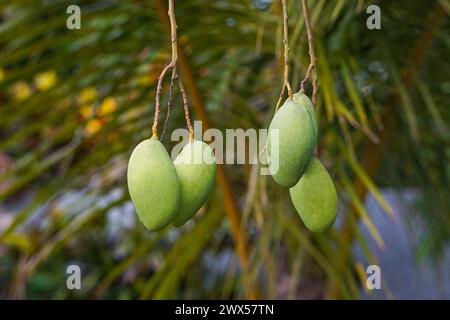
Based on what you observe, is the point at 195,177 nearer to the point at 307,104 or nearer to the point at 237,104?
the point at 307,104

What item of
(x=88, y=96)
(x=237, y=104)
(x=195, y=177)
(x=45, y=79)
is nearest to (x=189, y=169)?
(x=195, y=177)

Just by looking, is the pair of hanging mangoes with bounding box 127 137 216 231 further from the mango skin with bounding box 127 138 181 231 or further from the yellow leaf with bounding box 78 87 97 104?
the yellow leaf with bounding box 78 87 97 104

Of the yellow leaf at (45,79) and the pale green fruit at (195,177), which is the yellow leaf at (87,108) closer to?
the yellow leaf at (45,79)

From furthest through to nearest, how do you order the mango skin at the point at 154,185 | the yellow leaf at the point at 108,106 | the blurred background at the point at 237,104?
the yellow leaf at the point at 108,106 → the blurred background at the point at 237,104 → the mango skin at the point at 154,185

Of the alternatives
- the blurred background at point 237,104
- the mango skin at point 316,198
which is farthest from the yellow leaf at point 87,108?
the mango skin at point 316,198

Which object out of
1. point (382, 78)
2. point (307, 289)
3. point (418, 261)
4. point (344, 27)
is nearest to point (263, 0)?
point (344, 27)

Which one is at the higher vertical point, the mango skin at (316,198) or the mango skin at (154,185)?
the mango skin at (154,185)

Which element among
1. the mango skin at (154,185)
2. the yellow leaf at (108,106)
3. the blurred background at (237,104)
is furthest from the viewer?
the yellow leaf at (108,106)

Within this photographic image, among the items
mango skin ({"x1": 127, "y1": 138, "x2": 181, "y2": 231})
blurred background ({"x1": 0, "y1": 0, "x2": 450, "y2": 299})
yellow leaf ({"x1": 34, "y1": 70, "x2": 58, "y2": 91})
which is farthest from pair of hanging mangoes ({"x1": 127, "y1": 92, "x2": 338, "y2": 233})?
yellow leaf ({"x1": 34, "y1": 70, "x2": 58, "y2": 91})
